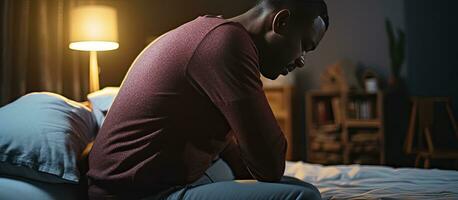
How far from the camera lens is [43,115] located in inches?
43.9

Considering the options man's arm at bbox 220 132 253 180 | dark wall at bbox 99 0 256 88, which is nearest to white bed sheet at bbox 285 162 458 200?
man's arm at bbox 220 132 253 180

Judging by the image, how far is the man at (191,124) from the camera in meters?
0.87

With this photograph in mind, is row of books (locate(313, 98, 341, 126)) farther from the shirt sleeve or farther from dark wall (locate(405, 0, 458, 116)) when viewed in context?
the shirt sleeve

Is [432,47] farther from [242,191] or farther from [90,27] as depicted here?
[242,191]

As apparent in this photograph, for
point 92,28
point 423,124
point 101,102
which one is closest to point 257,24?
point 101,102

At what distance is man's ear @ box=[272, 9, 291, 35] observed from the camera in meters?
1.02

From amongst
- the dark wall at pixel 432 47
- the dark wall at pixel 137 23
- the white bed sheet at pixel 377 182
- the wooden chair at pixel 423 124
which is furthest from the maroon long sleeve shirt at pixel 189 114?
the dark wall at pixel 432 47

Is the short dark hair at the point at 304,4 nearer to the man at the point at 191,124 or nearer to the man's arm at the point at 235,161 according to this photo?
the man at the point at 191,124

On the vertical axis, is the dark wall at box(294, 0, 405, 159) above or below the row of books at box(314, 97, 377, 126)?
above

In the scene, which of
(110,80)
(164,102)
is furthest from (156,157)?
(110,80)

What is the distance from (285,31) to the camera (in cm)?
104

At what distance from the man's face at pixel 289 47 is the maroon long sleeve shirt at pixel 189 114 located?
12 cm

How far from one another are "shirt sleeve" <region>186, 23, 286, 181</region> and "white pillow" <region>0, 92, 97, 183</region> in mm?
A: 361

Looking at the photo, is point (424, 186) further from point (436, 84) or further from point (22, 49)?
point (436, 84)
